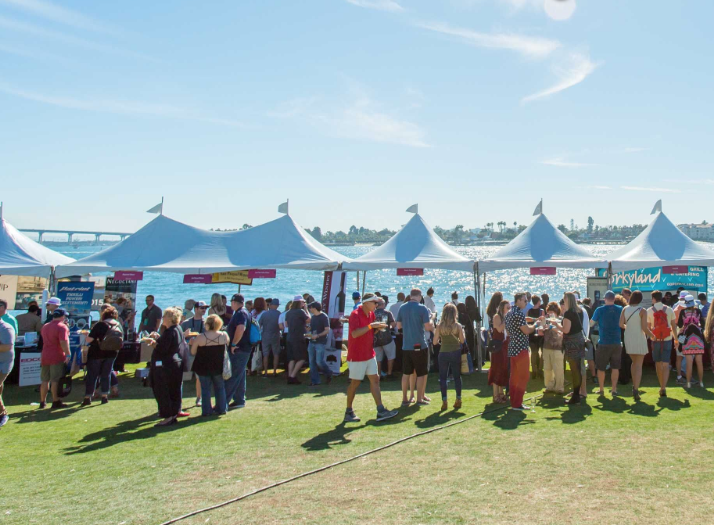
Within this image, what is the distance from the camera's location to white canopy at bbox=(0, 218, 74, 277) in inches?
487

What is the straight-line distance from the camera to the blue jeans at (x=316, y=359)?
10289mm

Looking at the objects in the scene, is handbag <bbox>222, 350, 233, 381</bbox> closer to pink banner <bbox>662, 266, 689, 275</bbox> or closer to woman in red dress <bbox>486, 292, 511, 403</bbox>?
woman in red dress <bbox>486, 292, 511, 403</bbox>

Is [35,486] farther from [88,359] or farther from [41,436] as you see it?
[88,359]

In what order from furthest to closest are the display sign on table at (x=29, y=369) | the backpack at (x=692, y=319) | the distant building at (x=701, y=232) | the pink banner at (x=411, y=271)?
the distant building at (x=701, y=232)
the pink banner at (x=411, y=271)
the display sign on table at (x=29, y=369)
the backpack at (x=692, y=319)

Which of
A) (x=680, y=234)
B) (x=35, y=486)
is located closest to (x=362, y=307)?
(x=35, y=486)

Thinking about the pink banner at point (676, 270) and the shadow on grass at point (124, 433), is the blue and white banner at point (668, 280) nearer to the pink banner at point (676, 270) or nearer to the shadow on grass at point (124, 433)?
the pink banner at point (676, 270)

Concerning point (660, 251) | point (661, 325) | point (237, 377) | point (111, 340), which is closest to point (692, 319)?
point (661, 325)

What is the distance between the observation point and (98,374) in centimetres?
874

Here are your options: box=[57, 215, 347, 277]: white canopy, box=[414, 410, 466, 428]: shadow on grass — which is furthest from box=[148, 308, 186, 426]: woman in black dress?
box=[57, 215, 347, 277]: white canopy

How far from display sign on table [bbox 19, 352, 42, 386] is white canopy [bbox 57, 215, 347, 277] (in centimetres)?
304

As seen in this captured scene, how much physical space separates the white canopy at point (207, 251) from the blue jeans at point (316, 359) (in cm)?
296

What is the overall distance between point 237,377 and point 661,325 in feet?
20.6

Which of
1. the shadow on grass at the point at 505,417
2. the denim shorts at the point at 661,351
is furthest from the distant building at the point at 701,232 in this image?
the shadow on grass at the point at 505,417

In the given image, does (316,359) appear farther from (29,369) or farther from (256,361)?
(29,369)
